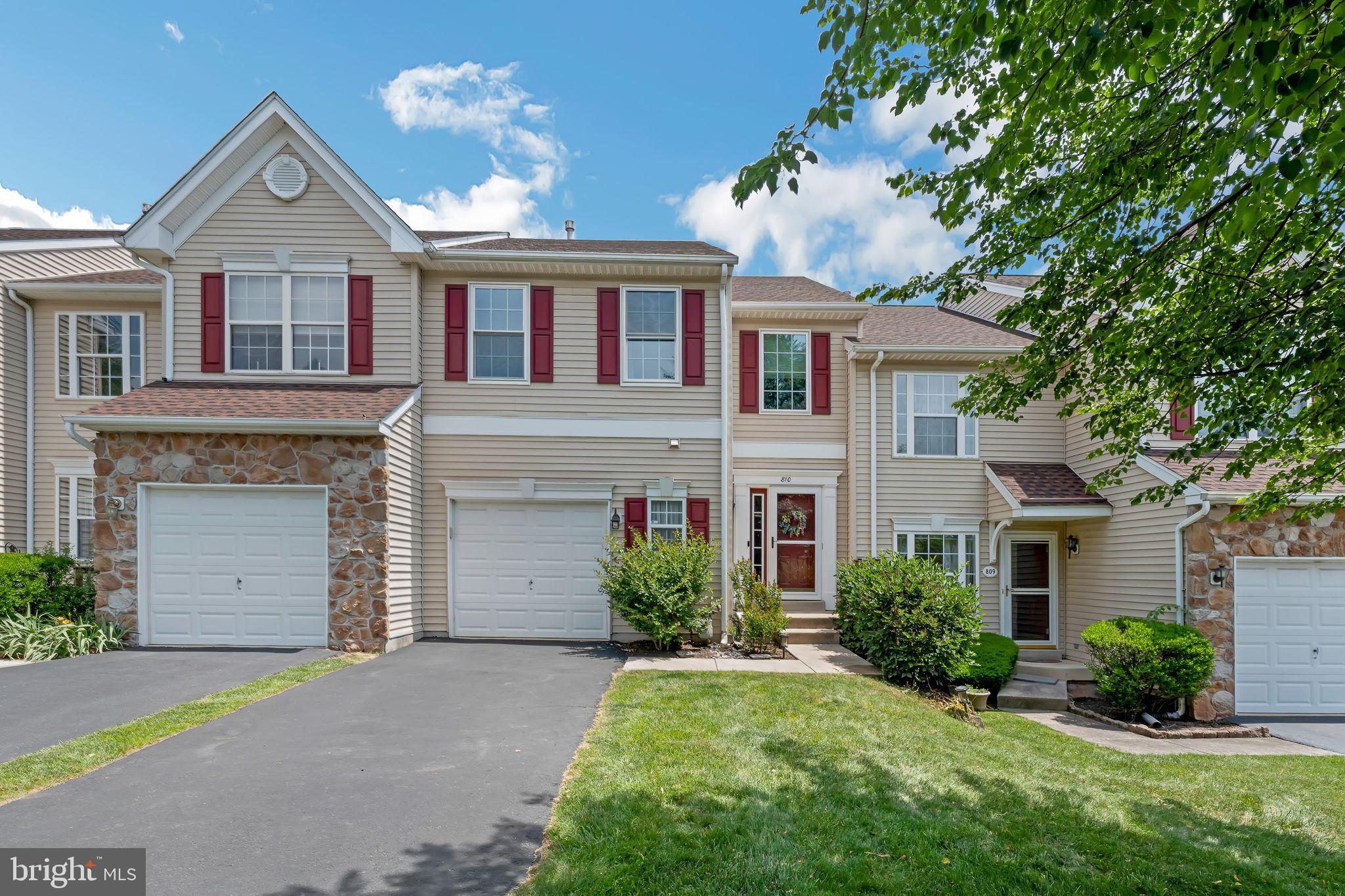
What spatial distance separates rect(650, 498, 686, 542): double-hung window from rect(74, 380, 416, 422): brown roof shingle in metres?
4.10

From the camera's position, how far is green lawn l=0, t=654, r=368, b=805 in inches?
185

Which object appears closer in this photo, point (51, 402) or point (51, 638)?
point (51, 638)

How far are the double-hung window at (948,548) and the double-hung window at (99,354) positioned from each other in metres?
14.0

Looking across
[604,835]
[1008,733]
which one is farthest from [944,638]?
[604,835]

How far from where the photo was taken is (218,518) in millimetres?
9586

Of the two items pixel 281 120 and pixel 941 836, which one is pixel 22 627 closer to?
pixel 281 120

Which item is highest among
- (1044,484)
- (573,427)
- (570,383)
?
(570,383)

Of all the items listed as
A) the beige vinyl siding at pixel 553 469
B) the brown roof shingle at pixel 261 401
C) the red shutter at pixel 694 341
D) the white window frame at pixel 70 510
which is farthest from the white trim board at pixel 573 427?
the white window frame at pixel 70 510

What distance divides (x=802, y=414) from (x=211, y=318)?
9676 mm

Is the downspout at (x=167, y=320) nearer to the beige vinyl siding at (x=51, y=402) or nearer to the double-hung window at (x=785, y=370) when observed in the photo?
the beige vinyl siding at (x=51, y=402)

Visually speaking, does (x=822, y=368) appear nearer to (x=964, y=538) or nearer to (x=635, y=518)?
(x=964, y=538)

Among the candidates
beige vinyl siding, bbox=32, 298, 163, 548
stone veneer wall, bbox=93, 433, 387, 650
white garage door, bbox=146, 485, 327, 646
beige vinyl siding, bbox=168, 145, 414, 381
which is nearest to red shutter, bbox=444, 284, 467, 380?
beige vinyl siding, bbox=168, 145, 414, 381

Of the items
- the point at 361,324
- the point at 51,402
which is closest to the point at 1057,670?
the point at 361,324

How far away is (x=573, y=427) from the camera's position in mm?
11164
